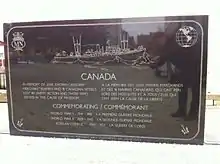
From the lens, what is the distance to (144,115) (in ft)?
1.84

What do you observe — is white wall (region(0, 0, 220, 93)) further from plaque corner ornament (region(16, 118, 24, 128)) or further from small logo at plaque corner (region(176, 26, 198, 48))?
plaque corner ornament (region(16, 118, 24, 128))

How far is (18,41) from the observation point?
0.59 metres

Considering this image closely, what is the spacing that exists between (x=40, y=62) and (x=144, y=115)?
0.80 ft

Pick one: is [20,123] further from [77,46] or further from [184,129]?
[184,129]

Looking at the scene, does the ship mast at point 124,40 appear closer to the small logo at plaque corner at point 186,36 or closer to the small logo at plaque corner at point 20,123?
the small logo at plaque corner at point 186,36

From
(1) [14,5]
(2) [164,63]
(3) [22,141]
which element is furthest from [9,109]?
(2) [164,63]

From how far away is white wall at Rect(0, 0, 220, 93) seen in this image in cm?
52

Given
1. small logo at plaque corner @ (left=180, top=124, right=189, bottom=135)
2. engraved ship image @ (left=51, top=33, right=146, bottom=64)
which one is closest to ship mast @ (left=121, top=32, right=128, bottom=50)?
engraved ship image @ (left=51, top=33, right=146, bottom=64)

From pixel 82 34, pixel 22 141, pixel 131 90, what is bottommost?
pixel 22 141

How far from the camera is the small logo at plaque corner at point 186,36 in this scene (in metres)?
0.52

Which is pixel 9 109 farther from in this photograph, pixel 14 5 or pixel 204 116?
pixel 204 116

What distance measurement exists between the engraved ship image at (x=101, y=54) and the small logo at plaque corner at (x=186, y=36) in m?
0.07

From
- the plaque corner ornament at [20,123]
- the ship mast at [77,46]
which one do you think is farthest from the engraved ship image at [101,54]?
the plaque corner ornament at [20,123]

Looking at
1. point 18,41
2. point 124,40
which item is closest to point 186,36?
point 124,40
